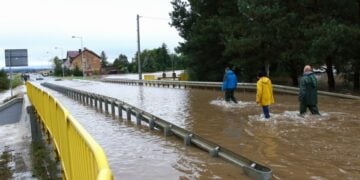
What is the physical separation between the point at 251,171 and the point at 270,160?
1604 mm

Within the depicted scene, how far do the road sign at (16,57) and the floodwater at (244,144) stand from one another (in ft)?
56.3

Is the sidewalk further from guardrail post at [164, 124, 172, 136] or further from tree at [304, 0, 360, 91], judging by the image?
tree at [304, 0, 360, 91]

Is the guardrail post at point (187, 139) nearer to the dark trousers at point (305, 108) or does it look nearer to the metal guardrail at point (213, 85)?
the dark trousers at point (305, 108)

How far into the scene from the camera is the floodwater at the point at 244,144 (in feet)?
28.4

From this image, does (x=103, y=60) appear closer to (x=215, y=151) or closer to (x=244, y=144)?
(x=244, y=144)

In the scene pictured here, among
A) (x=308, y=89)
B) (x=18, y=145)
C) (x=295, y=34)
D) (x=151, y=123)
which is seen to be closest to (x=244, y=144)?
(x=151, y=123)

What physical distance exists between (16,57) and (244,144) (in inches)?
1050

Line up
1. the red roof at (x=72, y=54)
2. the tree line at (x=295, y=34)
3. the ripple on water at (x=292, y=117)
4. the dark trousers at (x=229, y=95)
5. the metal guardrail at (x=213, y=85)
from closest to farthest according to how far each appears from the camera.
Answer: the ripple on water at (x=292, y=117), the dark trousers at (x=229, y=95), the metal guardrail at (x=213, y=85), the tree line at (x=295, y=34), the red roof at (x=72, y=54)

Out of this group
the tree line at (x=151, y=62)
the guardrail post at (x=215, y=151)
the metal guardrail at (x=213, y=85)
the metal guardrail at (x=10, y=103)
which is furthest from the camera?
the tree line at (x=151, y=62)

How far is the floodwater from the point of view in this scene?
28.4 feet

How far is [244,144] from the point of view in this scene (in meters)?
11.2

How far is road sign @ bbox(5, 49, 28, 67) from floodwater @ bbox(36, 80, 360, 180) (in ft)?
56.3

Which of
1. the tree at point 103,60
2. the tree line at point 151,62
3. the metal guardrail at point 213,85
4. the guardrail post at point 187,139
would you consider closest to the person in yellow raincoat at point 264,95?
the guardrail post at point 187,139

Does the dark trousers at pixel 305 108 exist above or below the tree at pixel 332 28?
below
